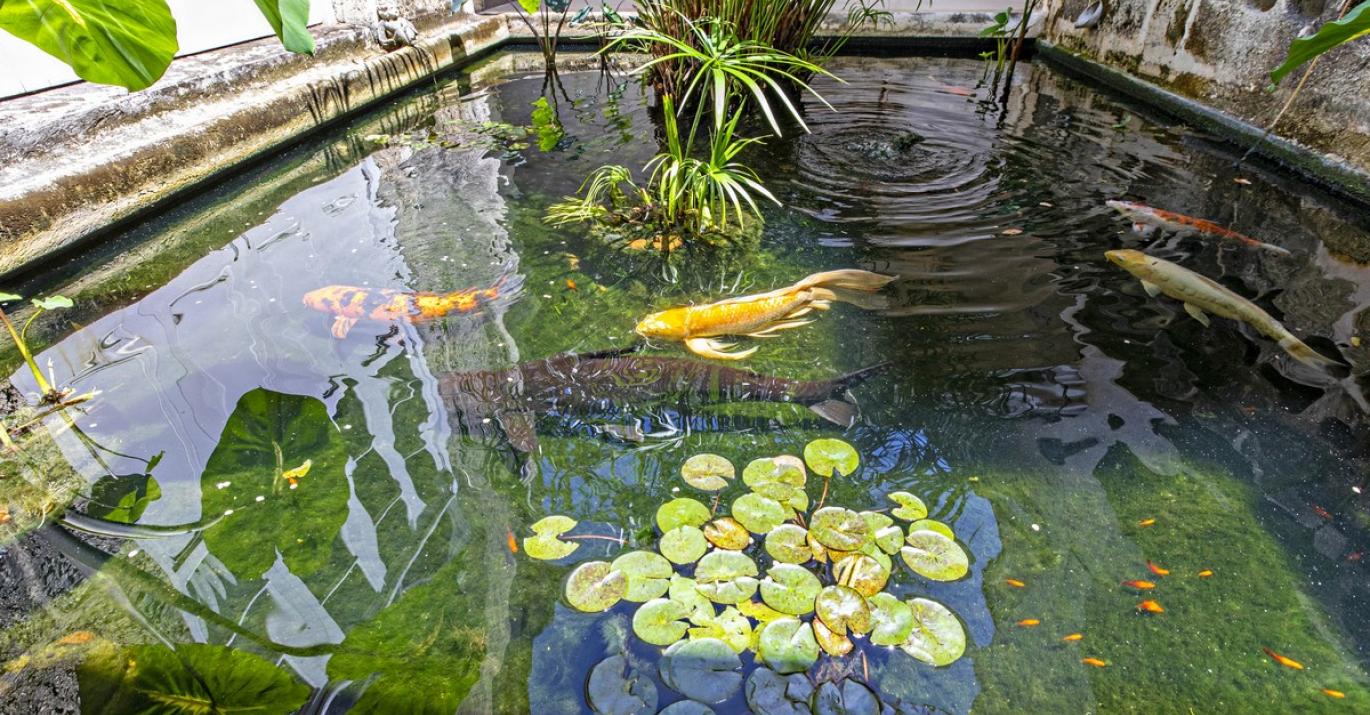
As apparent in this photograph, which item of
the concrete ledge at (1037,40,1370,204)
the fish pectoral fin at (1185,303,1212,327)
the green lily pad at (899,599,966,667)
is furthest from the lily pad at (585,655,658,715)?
the concrete ledge at (1037,40,1370,204)

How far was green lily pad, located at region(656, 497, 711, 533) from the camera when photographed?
1.90 metres

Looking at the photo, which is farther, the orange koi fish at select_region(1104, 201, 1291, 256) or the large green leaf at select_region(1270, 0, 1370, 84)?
the orange koi fish at select_region(1104, 201, 1291, 256)

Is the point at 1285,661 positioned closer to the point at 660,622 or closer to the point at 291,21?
the point at 660,622

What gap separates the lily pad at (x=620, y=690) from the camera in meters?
1.46

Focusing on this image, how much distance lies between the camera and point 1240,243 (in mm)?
3328

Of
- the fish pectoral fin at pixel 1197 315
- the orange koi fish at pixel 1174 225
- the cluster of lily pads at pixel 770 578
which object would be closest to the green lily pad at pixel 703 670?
the cluster of lily pads at pixel 770 578

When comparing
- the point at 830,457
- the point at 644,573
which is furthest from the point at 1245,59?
the point at 644,573

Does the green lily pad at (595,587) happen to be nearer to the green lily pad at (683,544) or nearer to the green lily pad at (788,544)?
the green lily pad at (683,544)

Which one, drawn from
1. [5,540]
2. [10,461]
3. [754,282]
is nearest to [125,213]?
[10,461]

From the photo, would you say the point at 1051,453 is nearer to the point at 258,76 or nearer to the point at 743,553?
the point at 743,553

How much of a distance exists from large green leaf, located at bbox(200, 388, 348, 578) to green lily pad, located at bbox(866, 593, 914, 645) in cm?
152

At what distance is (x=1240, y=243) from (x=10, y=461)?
5269 millimetres

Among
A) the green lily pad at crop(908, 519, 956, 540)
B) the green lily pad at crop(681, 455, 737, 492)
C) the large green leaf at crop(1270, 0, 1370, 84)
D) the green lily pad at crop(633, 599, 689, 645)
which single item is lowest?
the green lily pad at crop(908, 519, 956, 540)

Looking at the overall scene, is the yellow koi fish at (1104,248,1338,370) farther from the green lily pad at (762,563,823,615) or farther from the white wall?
the white wall
